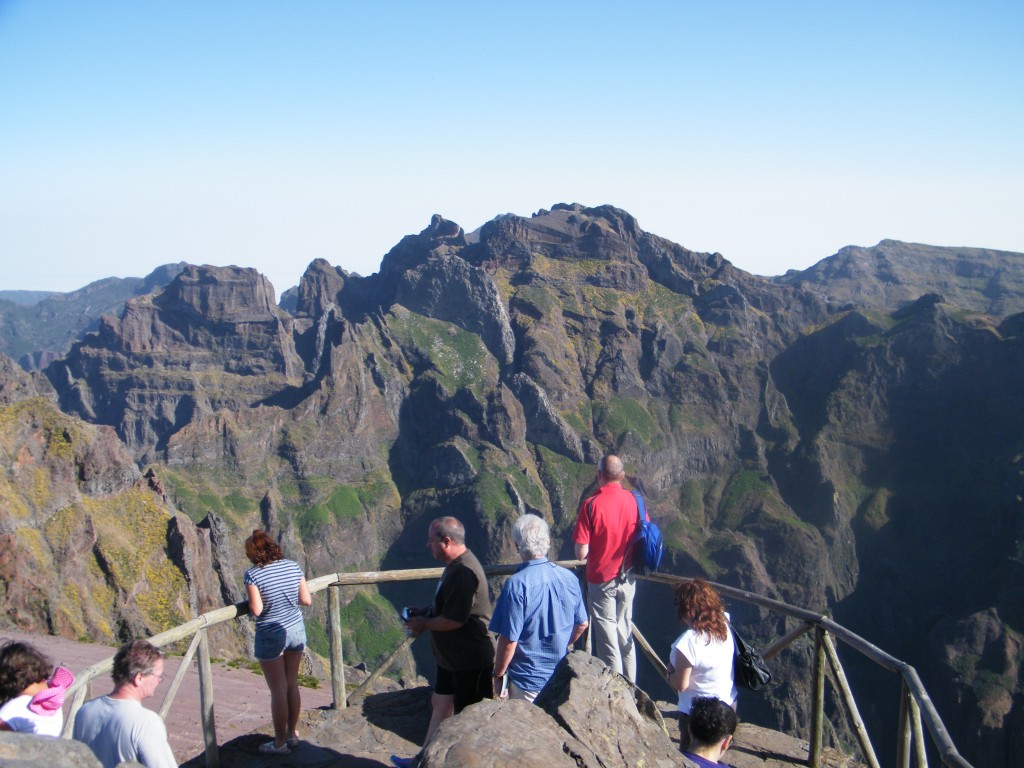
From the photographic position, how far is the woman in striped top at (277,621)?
750 centimetres

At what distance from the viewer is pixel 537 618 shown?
7.09 m

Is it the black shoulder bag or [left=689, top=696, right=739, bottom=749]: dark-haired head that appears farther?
the black shoulder bag

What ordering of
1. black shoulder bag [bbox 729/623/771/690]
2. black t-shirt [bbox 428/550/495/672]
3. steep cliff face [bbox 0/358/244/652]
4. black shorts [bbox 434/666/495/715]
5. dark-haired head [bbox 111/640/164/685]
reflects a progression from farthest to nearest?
steep cliff face [bbox 0/358/244/652] → black shorts [bbox 434/666/495/715] → black t-shirt [bbox 428/550/495/672] → black shoulder bag [bbox 729/623/771/690] → dark-haired head [bbox 111/640/164/685]

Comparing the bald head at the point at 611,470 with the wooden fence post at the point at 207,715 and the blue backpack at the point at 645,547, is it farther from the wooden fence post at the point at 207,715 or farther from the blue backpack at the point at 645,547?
the wooden fence post at the point at 207,715

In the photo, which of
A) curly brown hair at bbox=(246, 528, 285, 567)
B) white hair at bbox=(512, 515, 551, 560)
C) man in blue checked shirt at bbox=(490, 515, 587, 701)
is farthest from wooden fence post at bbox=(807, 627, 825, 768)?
curly brown hair at bbox=(246, 528, 285, 567)

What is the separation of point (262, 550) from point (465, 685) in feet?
7.28

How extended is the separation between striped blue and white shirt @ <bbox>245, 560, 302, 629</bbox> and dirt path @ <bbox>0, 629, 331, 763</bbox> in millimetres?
2723

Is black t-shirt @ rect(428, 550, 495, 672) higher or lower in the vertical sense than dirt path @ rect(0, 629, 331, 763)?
higher

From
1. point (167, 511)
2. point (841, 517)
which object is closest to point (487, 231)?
point (841, 517)

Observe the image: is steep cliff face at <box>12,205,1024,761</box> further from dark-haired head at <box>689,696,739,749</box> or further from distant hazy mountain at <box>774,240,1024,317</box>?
dark-haired head at <box>689,696,739,749</box>

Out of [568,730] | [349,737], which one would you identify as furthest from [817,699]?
[349,737]

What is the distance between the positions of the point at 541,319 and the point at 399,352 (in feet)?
76.3

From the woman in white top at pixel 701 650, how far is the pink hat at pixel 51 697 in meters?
4.51

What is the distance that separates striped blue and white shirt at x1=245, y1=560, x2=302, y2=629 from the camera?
7.50 m
